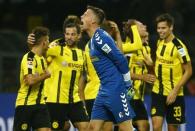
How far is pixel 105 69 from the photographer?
11.4 metres

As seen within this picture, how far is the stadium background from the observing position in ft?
54.4

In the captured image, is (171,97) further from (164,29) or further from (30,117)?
(30,117)

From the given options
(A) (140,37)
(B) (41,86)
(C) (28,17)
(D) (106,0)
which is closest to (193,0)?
(D) (106,0)

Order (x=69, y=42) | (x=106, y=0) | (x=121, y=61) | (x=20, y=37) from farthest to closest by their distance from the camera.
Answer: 1. (x=106, y=0)
2. (x=20, y=37)
3. (x=69, y=42)
4. (x=121, y=61)

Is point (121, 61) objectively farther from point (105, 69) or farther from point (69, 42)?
point (69, 42)

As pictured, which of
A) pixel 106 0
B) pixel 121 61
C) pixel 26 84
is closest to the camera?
pixel 121 61

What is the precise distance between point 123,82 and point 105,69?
0.27 metres

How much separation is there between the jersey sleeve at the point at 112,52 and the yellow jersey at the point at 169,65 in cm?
280

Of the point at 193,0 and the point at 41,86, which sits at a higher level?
the point at 193,0

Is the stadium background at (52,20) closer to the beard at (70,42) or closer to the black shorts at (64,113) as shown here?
the black shorts at (64,113)

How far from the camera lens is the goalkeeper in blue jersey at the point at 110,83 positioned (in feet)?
37.0

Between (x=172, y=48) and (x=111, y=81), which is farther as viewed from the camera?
(x=172, y=48)

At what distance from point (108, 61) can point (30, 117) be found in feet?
7.26

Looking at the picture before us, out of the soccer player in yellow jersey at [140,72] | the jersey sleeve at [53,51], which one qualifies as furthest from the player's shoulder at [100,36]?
the soccer player in yellow jersey at [140,72]
